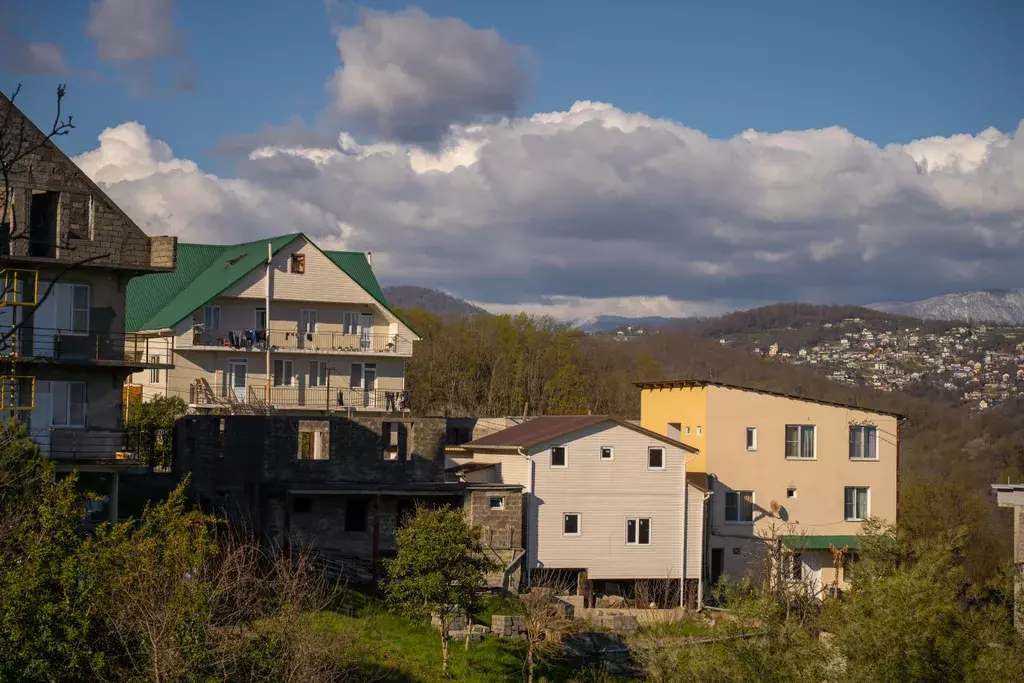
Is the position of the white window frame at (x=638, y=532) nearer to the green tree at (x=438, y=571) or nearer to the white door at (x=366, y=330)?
the green tree at (x=438, y=571)

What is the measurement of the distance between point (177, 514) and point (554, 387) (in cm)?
→ 5732

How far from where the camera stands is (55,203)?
34.2m

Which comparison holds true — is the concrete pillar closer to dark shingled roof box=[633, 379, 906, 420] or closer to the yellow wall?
the yellow wall

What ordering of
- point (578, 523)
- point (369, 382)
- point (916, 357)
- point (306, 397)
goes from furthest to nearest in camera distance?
point (916, 357), point (369, 382), point (306, 397), point (578, 523)

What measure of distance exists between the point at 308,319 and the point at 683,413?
62.1ft

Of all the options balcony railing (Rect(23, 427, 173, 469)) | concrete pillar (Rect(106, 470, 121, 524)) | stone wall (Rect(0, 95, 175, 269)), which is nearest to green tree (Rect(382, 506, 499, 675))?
concrete pillar (Rect(106, 470, 121, 524))

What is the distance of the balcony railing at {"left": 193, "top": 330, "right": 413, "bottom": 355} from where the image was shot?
5809 cm

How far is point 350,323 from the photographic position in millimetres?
61531

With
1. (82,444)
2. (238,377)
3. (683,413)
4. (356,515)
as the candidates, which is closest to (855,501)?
(683,413)

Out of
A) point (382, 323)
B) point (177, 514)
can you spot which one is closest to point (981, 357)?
point (382, 323)

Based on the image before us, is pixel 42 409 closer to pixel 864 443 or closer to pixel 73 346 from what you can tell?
A: pixel 73 346

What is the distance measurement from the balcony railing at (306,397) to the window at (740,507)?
17.1m

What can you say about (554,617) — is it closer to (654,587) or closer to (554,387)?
(654,587)

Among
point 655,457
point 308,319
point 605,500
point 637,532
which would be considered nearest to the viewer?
point 605,500
